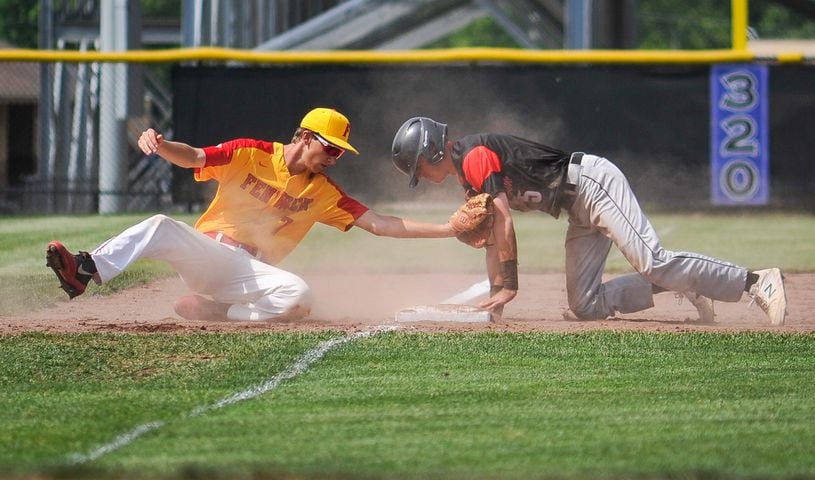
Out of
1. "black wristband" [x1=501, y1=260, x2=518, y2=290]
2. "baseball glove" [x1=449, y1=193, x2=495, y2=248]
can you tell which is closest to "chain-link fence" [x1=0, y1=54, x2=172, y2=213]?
"baseball glove" [x1=449, y1=193, x2=495, y2=248]

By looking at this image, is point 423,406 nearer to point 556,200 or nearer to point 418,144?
point 418,144

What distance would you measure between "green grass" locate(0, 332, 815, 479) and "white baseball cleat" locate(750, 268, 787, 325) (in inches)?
18.2

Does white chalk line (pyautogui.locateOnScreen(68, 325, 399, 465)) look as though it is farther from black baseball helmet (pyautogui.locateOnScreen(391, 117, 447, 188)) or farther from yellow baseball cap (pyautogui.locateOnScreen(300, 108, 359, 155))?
yellow baseball cap (pyautogui.locateOnScreen(300, 108, 359, 155))

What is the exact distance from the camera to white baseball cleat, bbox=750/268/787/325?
7.92 meters

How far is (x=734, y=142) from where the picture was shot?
14836 millimetres

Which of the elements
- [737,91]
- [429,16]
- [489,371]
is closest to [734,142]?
[737,91]

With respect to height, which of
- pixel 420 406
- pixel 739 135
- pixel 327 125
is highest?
pixel 739 135

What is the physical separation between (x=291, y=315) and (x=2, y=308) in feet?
7.98

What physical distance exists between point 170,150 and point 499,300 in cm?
222

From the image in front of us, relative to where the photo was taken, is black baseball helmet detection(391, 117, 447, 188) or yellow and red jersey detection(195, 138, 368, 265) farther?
yellow and red jersey detection(195, 138, 368, 265)

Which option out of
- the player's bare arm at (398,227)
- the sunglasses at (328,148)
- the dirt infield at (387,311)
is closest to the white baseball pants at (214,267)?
the dirt infield at (387,311)

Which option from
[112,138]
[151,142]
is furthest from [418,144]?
[112,138]

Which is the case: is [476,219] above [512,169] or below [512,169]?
below

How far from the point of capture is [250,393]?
5.87m
